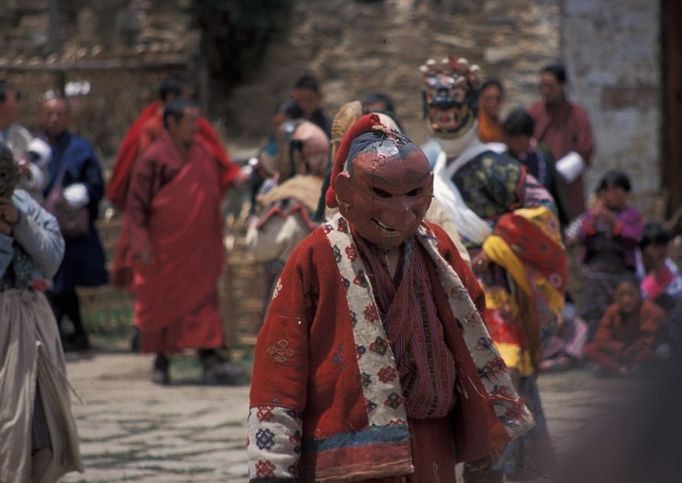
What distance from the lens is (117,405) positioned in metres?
9.81

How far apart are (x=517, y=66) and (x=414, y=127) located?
113 centimetres

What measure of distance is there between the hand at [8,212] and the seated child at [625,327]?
5135 mm

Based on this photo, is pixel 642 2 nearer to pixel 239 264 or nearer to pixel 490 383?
pixel 239 264

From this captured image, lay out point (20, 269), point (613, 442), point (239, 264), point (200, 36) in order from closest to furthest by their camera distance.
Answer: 1. point (613, 442)
2. point (20, 269)
3. point (239, 264)
4. point (200, 36)

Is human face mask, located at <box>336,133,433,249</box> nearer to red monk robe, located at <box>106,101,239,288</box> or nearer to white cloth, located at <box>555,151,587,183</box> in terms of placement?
red monk robe, located at <box>106,101,239,288</box>

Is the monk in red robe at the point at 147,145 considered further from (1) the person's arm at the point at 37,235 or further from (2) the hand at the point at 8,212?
(2) the hand at the point at 8,212

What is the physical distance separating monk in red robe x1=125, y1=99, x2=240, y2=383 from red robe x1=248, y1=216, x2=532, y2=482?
624 centimetres

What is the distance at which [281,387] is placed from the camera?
168 inches

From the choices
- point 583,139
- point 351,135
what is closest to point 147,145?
point 583,139

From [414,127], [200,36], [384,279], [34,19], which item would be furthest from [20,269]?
[34,19]

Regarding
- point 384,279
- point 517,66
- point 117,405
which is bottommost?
point 117,405

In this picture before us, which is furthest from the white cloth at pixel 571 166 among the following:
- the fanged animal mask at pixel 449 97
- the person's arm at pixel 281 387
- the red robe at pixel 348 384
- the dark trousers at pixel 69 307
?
the person's arm at pixel 281 387

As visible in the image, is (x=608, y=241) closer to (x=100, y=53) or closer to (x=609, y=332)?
(x=609, y=332)

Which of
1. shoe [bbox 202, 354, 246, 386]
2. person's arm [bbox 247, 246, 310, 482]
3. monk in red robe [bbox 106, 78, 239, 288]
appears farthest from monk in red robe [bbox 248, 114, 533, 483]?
monk in red robe [bbox 106, 78, 239, 288]
